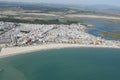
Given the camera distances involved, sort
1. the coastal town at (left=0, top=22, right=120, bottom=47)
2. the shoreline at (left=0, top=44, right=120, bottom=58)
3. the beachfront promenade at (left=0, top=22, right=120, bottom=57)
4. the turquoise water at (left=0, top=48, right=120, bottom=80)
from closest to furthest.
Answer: the turquoise water at (left=0, top=48, right=120, bottom=80)
the shoreline at (left=0, top=44, right=120, bottom=58)
the beachfront promenade at (left=0, top=22, right=120, bottom=57)
the coastal town at (left=0, top=22, right=120, bottom=47)

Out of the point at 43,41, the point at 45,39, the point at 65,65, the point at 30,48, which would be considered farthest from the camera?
the point at 45,39

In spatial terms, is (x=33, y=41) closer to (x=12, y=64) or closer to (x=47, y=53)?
(x=47, y=53)

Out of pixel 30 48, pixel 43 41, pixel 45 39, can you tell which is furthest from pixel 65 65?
pixel 45 39

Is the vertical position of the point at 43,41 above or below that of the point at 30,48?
above

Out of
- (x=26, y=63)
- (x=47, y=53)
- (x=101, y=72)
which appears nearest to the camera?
(x=101, y=72)

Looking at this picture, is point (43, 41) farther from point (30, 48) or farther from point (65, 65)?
point (65, 65)

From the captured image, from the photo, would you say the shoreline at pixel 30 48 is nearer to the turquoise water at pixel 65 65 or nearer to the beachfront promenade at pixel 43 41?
the beachfront promenade at pixel 43 41

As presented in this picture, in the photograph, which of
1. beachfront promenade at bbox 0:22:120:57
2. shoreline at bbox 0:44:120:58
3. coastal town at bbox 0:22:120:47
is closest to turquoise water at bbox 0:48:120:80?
shoreline at bbox 0:44:120:58

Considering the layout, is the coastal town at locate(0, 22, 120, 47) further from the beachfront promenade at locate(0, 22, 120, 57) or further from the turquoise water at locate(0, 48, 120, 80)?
the turquoise water at locate(0, 48, 120, 80)

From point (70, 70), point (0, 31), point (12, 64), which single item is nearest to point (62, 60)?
point (70, 70)
